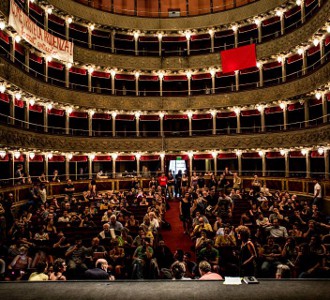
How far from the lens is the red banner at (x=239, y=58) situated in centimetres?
2230

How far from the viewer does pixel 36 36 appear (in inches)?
668

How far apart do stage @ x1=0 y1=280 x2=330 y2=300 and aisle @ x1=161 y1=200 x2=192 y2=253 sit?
8.54 meters

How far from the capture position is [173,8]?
2881 centimetres

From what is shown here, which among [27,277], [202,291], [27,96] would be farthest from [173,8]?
[202,291]

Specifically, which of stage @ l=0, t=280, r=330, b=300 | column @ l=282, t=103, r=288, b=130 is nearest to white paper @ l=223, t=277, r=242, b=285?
stage @ l=0, t=280, r=330, b=300

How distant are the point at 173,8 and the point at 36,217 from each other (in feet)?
77.2

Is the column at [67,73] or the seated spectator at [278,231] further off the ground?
the column at [67,73]

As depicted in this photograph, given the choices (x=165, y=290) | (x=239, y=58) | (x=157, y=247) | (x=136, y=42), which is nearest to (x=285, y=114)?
(x=239, y=58)

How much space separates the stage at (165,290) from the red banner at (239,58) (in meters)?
21.5

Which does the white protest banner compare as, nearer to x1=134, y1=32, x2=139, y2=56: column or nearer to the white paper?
x1=134, y1=32, x2=139, y2=56: column

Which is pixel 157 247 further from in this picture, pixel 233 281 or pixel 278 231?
pixel 233 281

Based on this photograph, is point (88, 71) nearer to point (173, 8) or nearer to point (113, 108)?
point (113, 108)

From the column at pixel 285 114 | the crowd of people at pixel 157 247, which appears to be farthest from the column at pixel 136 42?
the crowd of people at pixel 157 247

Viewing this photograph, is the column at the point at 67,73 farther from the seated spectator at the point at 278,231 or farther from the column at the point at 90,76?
the seated spectator at the point at 278,231
